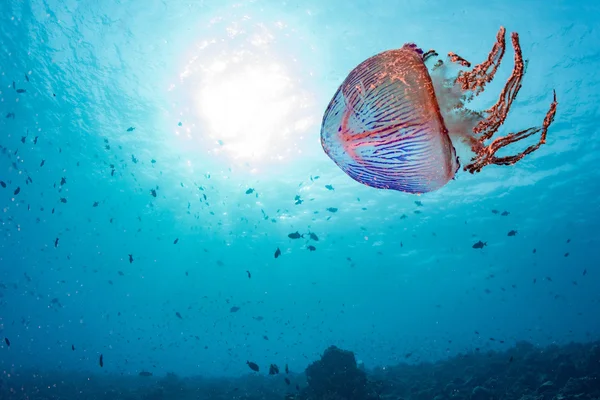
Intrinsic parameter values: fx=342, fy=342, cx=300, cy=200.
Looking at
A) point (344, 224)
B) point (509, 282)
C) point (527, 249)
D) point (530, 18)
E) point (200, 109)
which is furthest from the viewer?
point (509, 282)

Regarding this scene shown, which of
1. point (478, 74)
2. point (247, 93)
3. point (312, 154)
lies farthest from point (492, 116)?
point (312, 154)

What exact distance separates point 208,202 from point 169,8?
13.6 m

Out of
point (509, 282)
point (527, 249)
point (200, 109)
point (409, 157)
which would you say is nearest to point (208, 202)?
point (200, 109)

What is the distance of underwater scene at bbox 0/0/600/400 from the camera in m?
2.20

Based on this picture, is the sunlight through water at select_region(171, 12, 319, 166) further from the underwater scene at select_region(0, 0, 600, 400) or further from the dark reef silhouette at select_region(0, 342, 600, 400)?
the dark reef silhouette at select_region(0, 342, 600, 400)

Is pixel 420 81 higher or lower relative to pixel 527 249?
lower

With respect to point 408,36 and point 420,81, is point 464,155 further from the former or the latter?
point 408,36

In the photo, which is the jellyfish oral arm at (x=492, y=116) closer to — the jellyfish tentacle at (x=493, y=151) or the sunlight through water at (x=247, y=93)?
the jellyfish tentacle at (x=493, y=151)

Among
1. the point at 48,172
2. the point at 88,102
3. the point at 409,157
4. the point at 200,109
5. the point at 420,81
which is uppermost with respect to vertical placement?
the point at 48,172

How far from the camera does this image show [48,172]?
21.7 m

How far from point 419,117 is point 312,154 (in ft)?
47.1

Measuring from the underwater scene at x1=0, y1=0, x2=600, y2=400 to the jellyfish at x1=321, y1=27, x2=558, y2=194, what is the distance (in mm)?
13

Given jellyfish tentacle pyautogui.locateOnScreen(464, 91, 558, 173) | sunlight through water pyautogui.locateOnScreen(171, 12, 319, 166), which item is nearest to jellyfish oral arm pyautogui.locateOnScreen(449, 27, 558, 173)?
jellyfish tentacle pyautogui.locateOnScreen(464, 91, 558, 173)

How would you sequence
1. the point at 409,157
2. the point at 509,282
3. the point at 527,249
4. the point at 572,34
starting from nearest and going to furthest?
the point at 409,157 < the point at 572,34 < the point at 527,249 < the point at 509,282
